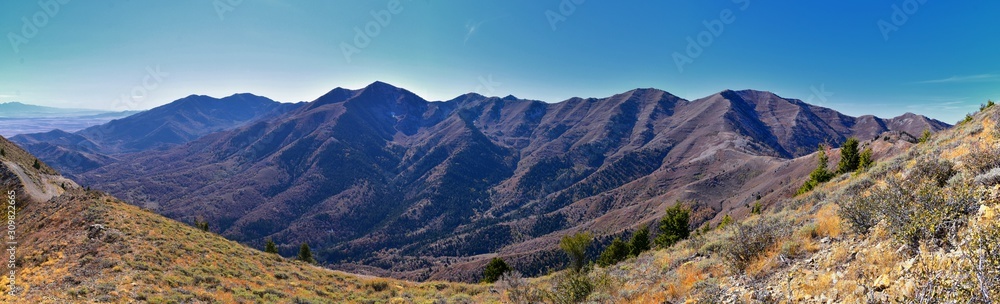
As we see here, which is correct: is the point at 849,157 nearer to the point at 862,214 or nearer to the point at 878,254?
the point at 862,214

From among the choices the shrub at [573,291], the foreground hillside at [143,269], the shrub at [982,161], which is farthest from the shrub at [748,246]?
the foreground hillside at [143,269]

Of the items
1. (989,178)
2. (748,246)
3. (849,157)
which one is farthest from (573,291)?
(849,157)

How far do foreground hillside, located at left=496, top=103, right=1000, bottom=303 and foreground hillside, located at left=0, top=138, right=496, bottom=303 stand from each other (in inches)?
516

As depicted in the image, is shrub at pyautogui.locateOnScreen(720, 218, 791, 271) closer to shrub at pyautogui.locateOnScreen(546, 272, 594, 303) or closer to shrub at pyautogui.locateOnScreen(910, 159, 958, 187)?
shrub at pyautogui.locateOnScreen(910, 159, 958, 187)

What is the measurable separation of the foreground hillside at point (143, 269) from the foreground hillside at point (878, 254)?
43.0ft

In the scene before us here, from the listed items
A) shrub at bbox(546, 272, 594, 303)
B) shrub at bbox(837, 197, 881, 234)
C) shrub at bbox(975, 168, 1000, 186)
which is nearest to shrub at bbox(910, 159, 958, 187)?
shrub at bbox(975, 168, 1000, 186)

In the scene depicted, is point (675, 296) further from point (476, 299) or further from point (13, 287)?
point (13, 287)

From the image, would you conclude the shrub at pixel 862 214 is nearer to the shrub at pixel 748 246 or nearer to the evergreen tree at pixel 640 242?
the shrub at pixel 748 246

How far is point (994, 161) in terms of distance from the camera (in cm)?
923

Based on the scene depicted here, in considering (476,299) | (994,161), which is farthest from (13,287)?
(994,161)

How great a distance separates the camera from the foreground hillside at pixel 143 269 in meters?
16.2

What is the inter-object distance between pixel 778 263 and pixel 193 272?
2792 centimetres

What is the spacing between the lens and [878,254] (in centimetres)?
748

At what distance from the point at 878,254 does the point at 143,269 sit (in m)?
29.3
